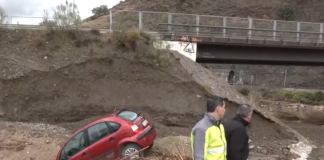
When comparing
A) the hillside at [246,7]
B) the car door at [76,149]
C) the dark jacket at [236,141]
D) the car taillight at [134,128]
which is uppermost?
the hillside at [246,7]

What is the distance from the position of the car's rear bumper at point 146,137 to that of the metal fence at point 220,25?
10.7 meters

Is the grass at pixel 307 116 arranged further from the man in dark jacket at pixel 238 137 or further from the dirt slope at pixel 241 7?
the dirt slope at pixel 241 7

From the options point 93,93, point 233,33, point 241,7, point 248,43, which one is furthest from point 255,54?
point 241,7

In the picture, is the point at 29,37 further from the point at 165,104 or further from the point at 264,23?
the point at 264,23

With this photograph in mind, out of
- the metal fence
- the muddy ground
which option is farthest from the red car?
the metal fence

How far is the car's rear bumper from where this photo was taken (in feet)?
31.4

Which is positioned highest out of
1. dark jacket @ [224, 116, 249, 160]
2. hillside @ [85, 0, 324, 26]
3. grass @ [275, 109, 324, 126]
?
hillside @ [85, 0, 324, 26]

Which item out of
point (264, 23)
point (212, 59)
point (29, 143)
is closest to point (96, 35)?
point (29, 143)

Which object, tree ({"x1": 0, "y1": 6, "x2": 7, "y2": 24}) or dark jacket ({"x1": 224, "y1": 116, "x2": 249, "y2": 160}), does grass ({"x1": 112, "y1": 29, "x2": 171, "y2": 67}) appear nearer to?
tree ({"x1": 0, "y1": 6, "x2": 7, "y2": 24})

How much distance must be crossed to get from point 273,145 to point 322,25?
15.0 metres

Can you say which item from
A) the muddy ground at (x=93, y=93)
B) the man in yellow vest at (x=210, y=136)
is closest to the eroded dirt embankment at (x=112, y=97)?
the muddy ground at (x=93, y=93)

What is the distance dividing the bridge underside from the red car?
527 inches

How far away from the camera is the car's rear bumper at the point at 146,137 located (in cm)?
957

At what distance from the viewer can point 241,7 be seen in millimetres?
63438
